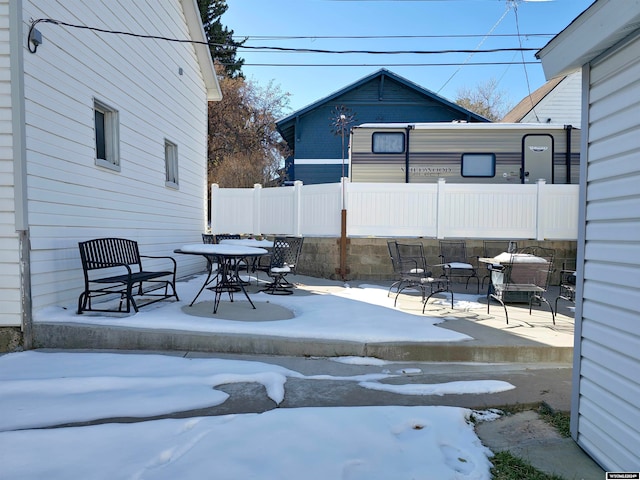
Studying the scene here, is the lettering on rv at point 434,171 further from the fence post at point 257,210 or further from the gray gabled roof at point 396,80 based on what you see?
the gray gabled roof at point 396,80

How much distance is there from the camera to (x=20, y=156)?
3891 millimetres

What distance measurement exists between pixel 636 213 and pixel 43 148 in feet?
17.0

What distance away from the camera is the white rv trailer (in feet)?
32.6

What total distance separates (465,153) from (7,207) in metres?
9.74

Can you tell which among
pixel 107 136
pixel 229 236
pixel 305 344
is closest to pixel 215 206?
pixel 229 236

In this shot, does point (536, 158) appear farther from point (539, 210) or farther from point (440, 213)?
point (440, 213)

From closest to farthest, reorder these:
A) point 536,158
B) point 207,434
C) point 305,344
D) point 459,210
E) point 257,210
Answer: point 207,434
point 305,344
point 459,210
point 257,210
point 536,158

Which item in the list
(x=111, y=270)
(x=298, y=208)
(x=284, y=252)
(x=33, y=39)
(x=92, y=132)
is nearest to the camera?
(x=33, y=39)

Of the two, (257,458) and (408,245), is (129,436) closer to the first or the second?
(257,458)

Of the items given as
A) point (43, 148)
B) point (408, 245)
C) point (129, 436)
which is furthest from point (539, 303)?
point (43, 148)

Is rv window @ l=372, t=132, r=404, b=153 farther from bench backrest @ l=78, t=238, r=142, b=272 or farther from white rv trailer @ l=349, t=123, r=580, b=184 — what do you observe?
bench backrest @ l=78, t=238, r=142, b=272

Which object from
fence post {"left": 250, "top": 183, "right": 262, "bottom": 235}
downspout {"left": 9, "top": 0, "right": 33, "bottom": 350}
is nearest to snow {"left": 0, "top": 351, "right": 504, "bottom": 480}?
downspout {"left": 9, "top": 0, "right": 33, "bottom": 350}

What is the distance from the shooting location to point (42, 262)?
4184 millimetres

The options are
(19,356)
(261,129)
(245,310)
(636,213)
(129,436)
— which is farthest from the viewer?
(261,129)
